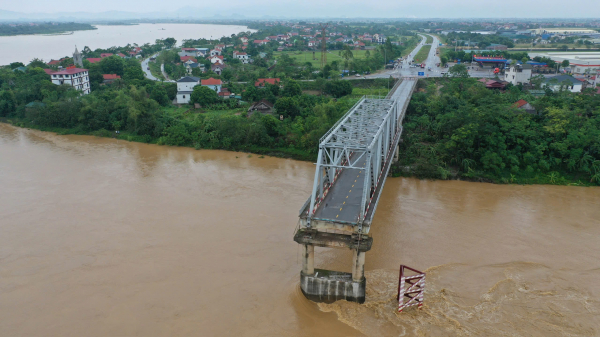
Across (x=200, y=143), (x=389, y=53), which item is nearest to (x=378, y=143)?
(x=200, y=143)

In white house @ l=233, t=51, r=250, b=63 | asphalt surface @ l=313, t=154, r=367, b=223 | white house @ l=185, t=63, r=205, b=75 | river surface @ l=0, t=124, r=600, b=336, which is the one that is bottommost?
river surface @ l=0, t=124, r=600, b=336

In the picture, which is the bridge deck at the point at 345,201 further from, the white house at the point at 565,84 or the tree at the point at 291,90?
the white house at the point at 565,84

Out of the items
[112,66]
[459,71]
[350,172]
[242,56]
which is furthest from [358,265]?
[242,56]

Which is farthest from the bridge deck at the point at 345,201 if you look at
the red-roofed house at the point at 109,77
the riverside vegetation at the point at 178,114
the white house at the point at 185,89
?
the red-roofed house at the point at 109,77

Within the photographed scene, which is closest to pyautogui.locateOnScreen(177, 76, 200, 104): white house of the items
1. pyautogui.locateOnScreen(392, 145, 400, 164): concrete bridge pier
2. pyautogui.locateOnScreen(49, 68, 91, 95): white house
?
pyautogui.locateOnScreen(49, 68, 91, 95): white house

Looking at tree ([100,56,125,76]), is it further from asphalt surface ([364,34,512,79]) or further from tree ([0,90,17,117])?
asphalt surface ([364,34,512,79])

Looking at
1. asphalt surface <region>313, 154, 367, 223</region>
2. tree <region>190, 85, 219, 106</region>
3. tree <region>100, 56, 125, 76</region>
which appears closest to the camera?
asphalt surface <region>313, 154, 367, 223</region>

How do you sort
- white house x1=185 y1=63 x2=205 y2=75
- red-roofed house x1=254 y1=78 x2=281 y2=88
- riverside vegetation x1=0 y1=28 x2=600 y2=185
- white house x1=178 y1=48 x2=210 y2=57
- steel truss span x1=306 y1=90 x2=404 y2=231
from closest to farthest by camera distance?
steel truss span x1=306 y1=90 x2=404 y2=231
riverside vegetation x1=0 y1=28 x2=600 y2=185
red-roofed house x1=254 y1=78 x2=281 y2=88
white house x1=185 y1=63 x2=205 y2=75
white house x1=178 y1=48 x2=210 y2=57

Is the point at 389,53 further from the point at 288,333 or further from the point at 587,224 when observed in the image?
the point at 288,333
